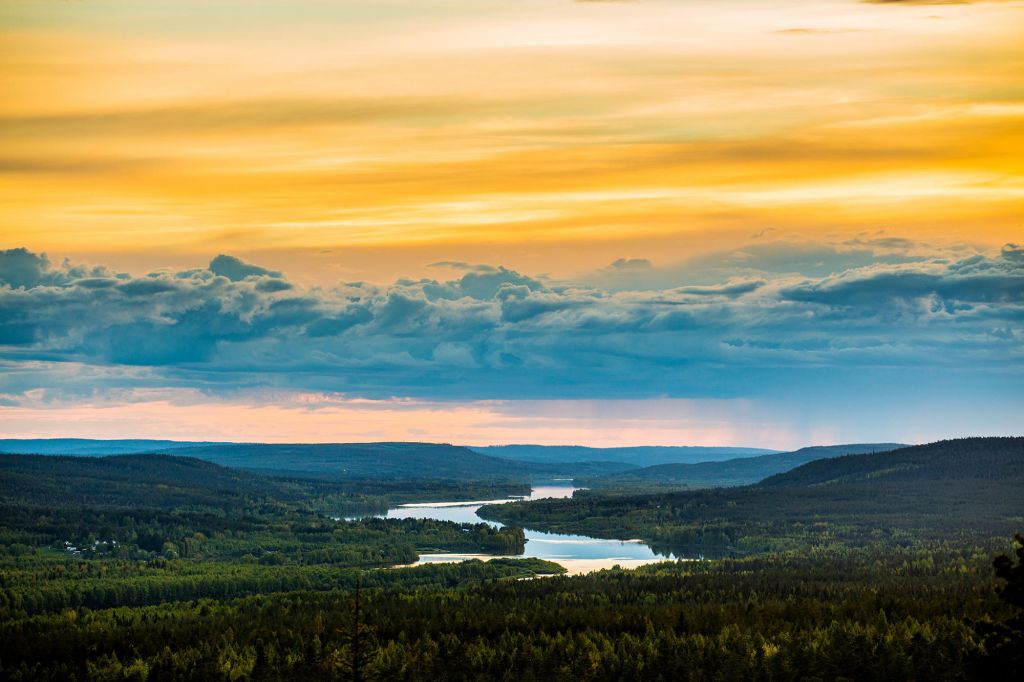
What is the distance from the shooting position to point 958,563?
616 feet

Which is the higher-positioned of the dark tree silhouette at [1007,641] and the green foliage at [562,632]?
the dark tree silhouette at [1007,641]

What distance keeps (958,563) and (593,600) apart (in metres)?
60.7

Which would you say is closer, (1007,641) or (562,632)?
(1007,641)

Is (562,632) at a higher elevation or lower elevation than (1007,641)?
lower

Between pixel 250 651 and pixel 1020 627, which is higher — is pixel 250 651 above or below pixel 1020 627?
below

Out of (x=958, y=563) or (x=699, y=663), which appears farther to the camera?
(x=958, y=563)

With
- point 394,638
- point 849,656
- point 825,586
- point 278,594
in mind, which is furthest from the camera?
point 278,594

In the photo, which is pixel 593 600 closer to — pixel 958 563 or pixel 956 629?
pixel 956 629

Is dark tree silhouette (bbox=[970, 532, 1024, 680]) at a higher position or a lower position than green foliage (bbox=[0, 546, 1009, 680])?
higher

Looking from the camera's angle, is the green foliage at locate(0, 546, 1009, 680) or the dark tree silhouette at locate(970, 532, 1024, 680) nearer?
the dark tree silhouette at locate(970, 532, 1024, 680)

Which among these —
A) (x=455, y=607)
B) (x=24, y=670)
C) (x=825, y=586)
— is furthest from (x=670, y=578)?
(x=24, y=670)

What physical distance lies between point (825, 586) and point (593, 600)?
95.4 feet

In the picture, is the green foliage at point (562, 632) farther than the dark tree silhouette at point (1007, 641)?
Yes

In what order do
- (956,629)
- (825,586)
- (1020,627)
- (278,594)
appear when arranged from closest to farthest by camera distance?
1. (1020,627)
2. (956,629)
3. (825,586)
4. (278,594)
